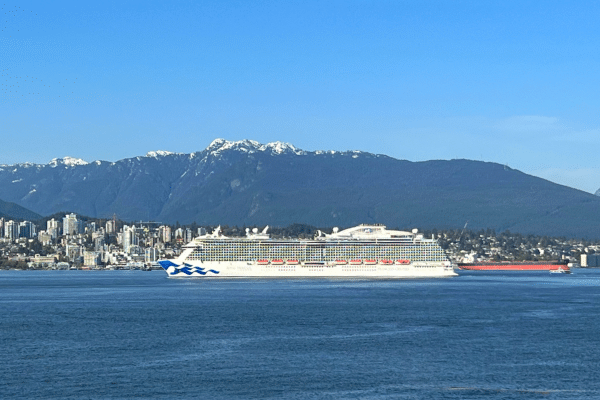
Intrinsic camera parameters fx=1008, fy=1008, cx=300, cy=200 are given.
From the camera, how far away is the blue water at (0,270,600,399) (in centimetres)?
3462

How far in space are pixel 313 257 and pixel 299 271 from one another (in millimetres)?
2717

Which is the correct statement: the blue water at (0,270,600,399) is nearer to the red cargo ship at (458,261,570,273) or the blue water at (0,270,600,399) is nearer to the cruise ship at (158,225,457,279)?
the cruise ship at (158,225,457,279)

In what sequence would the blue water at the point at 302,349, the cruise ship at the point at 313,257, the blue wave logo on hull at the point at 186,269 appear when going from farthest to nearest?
the cruise ship at the point at 313,257 → the blue wave logo on hull at the point at 186,269 → the blue water at the point at 302,349

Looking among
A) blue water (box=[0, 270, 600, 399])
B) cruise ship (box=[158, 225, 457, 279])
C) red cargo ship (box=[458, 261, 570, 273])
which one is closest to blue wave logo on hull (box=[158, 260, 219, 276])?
cruise ship (box=[158, 225, 457, 279])

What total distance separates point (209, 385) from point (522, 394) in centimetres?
1067

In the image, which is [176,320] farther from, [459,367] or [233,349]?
[459,367]

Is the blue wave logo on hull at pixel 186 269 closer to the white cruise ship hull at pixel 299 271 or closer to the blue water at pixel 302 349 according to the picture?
the white cruise ship hull at pixel 299 271

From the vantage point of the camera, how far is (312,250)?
11550cm

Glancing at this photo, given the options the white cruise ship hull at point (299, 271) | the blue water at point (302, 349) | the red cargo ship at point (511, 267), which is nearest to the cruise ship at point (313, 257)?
the white cruise ship hull at point (299, 271)

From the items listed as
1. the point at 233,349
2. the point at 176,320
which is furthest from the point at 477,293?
the point at 233,349

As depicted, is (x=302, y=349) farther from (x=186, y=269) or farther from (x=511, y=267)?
(x=511, y=267)

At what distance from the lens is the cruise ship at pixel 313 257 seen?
111000 millimetres

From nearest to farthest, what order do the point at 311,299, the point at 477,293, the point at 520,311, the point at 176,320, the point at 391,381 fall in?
1. the point at 391,381
2. the point at 176,320
3. the point at 520,311
4. the point at 311,299
5. the point at 477,293

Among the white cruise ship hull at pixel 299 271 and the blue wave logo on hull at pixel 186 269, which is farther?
the white cruise ship hull at pixel 299 271
